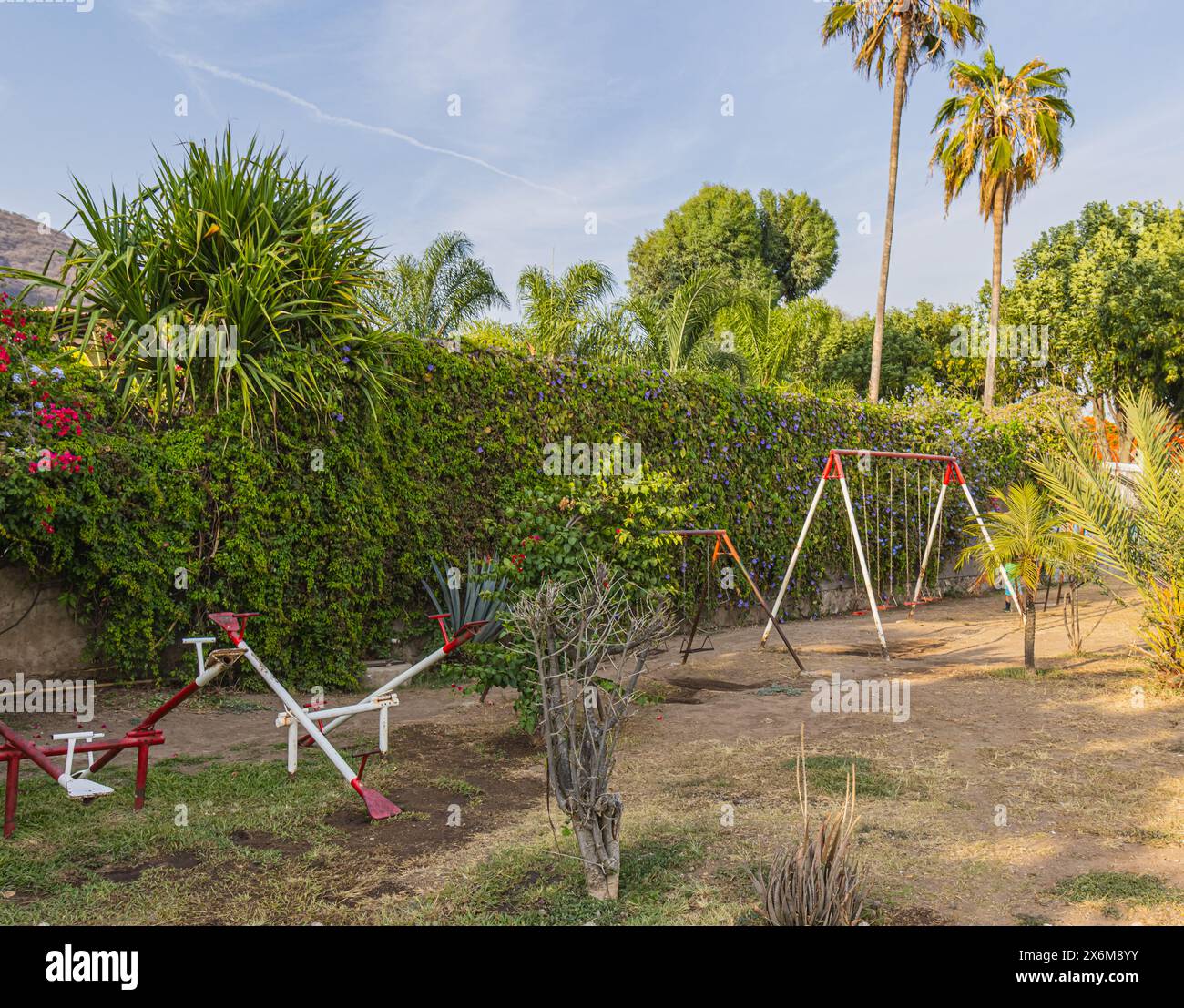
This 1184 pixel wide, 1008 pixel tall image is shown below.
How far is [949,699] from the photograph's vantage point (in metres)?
6.32

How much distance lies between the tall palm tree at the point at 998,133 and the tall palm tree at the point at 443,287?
12.0 meters

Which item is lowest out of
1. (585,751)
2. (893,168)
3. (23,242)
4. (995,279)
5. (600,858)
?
(600,858)

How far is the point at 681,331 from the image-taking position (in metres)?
17.7

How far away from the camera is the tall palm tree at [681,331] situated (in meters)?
17.8

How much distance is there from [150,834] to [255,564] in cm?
270

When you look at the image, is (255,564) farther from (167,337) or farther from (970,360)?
(970,360)

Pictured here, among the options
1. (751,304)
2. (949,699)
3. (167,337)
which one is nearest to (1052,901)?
(949,699)

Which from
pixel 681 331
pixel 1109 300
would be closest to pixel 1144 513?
pixel 681 331

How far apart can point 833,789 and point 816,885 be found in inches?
65.2

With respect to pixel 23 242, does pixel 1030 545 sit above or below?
below

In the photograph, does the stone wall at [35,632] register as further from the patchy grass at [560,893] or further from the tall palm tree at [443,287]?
the tall palm tree at [443,287]

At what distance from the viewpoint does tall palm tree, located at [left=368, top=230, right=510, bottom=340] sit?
19094 mm

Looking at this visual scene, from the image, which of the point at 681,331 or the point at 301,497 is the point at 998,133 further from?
the point at 301,497

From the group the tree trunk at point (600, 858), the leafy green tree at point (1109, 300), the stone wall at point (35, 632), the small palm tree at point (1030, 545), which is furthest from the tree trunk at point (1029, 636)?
the leafy green tree at point (1109, 300)
